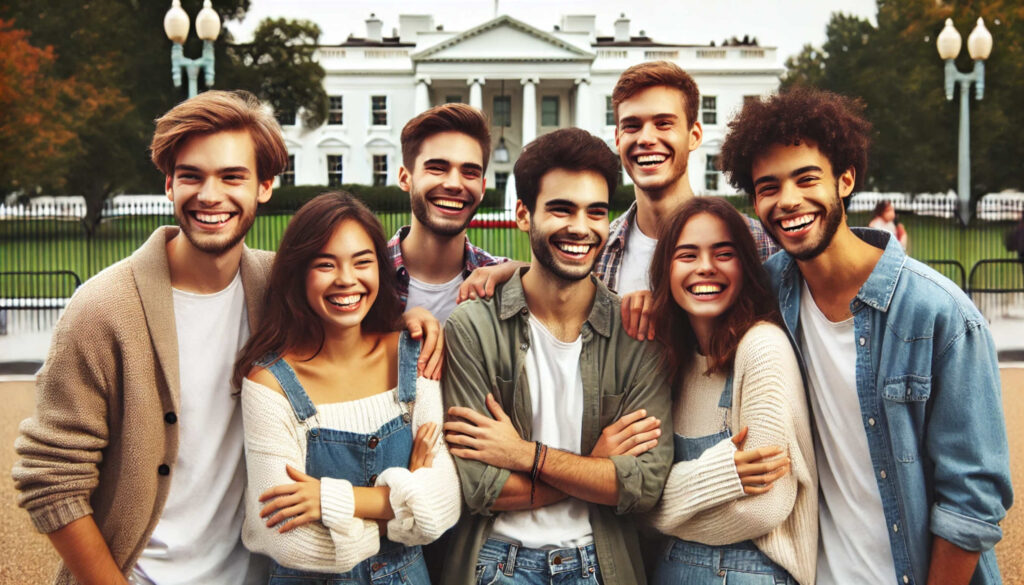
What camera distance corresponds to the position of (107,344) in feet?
9.09

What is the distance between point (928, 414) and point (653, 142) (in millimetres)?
1657

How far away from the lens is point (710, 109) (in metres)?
52.9

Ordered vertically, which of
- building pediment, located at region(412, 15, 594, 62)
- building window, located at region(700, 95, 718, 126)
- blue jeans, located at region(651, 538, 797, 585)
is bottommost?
blue jeans, located at region(651, 538, 797, 585)

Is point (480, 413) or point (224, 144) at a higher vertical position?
point (224, 144)

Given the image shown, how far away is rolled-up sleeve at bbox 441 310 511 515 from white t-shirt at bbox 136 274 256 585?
0.70m

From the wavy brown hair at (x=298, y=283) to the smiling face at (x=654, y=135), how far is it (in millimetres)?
1426

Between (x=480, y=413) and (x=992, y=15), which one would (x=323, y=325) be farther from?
(x=992, y=15)

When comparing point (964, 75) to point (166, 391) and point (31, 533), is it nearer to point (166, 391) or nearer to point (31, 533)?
point (31, 533)

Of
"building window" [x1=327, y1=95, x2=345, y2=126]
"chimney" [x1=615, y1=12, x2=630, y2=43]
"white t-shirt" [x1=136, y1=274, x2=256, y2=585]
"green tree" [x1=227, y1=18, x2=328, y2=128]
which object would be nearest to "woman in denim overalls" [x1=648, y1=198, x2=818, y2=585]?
"white t-shirt" [x1=136, y1=274, x2=256, y2=585]

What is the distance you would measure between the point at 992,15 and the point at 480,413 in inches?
1266

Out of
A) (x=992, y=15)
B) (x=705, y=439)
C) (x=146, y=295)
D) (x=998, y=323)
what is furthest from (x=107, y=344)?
(x=992, y=15)

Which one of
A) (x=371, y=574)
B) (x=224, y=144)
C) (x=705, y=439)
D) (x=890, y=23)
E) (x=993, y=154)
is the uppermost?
(x=890, y=23)

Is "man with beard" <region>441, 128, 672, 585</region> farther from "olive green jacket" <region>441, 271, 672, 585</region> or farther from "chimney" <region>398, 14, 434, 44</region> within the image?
"chimney" <region>398, 14, 434, 44</region>

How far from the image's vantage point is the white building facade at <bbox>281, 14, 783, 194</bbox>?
51.0 m
